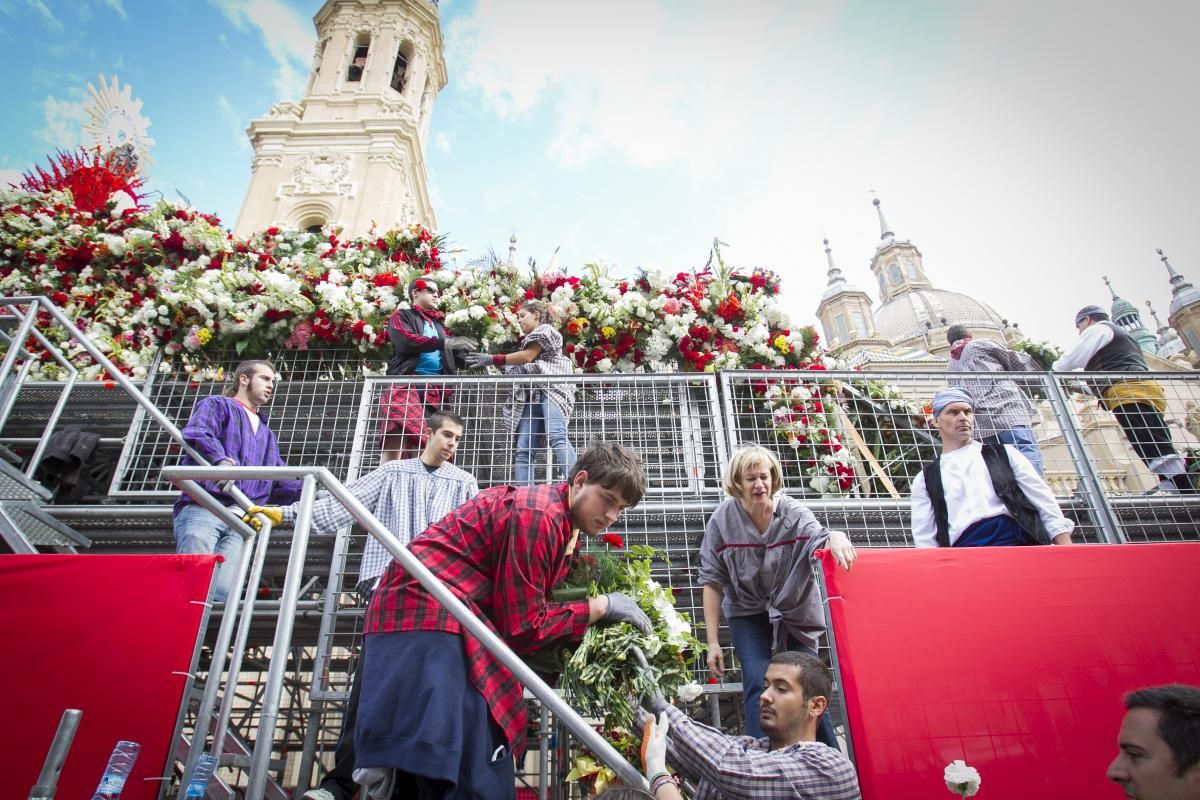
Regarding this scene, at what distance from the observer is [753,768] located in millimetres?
2494

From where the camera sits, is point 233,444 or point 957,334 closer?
point 233,444

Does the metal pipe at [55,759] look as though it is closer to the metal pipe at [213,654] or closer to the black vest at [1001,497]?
the metal pipe at [213,654]

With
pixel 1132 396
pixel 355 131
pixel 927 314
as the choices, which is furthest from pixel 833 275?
pixel 1132 396

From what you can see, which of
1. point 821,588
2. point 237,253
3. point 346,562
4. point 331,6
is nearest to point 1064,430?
point 821,588

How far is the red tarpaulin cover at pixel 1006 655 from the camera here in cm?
265

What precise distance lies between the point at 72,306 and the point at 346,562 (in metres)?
5.90

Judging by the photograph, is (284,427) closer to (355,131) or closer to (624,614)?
(624,614)

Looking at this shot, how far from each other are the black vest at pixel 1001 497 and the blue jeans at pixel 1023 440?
1.76 metres

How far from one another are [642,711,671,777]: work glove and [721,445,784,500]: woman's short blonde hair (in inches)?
59.1

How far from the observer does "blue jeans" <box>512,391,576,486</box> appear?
17.4 feet

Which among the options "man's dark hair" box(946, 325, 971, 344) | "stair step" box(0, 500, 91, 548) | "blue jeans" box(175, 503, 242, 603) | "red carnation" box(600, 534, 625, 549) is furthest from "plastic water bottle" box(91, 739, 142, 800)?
"man's dark hair" box(946, 325, 971, 344)

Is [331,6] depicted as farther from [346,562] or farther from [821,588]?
[821,588]

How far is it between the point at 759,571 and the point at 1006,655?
1130 millimetres

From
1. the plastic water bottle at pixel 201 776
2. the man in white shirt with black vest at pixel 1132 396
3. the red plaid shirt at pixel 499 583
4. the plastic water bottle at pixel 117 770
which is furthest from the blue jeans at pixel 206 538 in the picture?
the man in white shirt with black vest at pixel 1132 396
